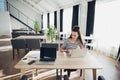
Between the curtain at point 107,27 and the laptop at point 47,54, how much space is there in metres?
3.24

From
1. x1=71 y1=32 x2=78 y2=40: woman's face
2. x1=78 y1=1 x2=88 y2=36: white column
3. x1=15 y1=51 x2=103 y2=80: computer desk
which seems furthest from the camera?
x1=78 y1=1 x2=88 y2=36: white column

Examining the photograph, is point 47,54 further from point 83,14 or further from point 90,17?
point 83,14

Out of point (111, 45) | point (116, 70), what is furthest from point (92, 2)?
point (116, 70)

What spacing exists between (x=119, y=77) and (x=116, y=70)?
48 cm

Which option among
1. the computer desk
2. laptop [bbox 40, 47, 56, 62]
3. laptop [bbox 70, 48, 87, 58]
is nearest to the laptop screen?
laptop [bbox 40, 47, 56, 62]

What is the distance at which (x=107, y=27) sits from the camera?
5500 millimetres

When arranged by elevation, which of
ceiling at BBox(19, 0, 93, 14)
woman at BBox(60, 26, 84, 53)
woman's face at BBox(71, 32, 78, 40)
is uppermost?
ceiling at BBox(19, 0, 93, 14)

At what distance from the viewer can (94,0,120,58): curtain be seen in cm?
499

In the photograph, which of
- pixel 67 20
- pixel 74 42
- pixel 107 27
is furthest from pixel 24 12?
pixel 74 42

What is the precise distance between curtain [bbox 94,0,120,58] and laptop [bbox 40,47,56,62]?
3238mm

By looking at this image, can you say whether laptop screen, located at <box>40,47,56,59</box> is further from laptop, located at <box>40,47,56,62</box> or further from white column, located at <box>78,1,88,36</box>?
white column, located at <box>78,1,88,36</box>

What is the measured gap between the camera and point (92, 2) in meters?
6.34

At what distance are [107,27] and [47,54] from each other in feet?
12.5

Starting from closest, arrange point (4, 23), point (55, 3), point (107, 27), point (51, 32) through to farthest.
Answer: point (51, 32) < point (107, 27) < point (55, 3) < point (4, 23)
